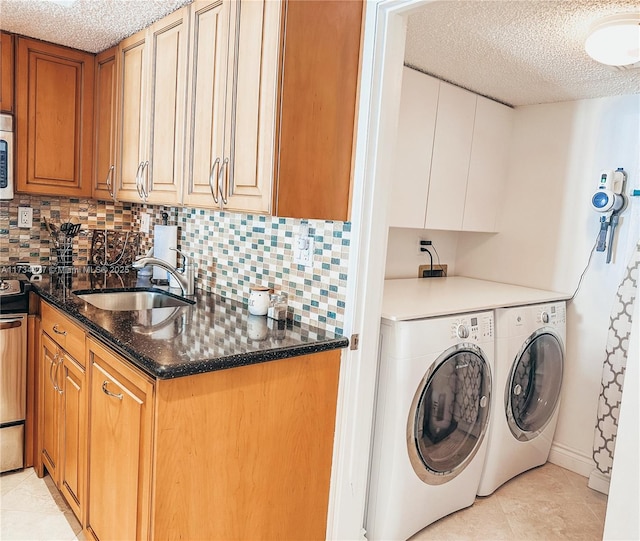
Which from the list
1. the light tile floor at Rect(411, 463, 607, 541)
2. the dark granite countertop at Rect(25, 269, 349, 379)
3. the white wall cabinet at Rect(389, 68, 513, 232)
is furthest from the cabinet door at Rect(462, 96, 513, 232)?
the dark granite countertop at Rect(25, 269, 349, 379)

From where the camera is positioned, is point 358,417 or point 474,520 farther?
point 474,520

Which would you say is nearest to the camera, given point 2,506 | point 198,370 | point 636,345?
point 198,370

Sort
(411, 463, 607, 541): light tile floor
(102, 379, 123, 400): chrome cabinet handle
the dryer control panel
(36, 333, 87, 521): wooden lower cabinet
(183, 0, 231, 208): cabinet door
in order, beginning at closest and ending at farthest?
(102, 379, 123, 400): chrome cabinet handle, (183, 0, 231, 208): cabinet door, (36, 333, 87, 521): wooden lower cabinet, the dryer control panel, (411, 463, 607, 541): light tile floor

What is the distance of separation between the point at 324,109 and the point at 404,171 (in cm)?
99

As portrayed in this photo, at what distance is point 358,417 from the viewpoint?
1.88 metres

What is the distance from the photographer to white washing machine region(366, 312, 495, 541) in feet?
6.51

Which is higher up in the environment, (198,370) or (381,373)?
(198,370)

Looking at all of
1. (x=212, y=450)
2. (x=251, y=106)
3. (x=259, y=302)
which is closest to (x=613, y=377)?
(x=259, y=302)

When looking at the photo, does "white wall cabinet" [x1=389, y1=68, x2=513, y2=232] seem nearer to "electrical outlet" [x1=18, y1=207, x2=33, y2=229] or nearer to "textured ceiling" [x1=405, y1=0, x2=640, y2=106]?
"textured ceiling" [x1=405, y1=0, x2=640, y2=106]

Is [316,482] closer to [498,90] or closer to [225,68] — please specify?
[225,68]

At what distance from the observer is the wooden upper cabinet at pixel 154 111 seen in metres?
2.06

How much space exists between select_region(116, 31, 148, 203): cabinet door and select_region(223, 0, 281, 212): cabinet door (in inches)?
28.8

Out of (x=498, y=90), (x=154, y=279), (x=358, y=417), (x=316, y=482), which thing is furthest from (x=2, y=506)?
(x=498, y=90)

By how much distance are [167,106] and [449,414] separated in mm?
1797
